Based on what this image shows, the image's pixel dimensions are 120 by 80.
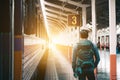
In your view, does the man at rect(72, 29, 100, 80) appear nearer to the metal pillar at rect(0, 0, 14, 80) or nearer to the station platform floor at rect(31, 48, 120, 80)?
the metal pillar at rect(0, 0, 14, 80)

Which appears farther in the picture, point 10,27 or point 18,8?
point 18,8

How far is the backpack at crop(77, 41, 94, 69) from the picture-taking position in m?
6.81

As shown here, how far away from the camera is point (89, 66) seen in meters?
6.86

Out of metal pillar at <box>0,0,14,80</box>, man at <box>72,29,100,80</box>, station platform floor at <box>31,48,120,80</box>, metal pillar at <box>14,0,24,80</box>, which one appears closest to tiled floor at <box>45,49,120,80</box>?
station platform floor at <box>31,48,120,80</box>

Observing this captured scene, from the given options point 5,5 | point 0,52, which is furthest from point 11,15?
point 0,52

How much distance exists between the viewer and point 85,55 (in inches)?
269

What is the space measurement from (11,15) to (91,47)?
8.70ft

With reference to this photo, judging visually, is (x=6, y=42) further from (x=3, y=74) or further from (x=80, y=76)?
(x=80, y=76)

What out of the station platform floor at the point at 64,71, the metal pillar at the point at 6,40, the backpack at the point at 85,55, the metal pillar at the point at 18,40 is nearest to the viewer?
the metal pillar at the point at 6,40

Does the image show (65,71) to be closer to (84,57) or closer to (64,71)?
(64,71)

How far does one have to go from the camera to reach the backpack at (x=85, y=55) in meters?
6.81

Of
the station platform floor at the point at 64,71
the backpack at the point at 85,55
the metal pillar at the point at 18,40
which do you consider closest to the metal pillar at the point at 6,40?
the metal pillar at the point at 18,40

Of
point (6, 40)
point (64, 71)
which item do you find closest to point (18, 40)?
point (6, 40)

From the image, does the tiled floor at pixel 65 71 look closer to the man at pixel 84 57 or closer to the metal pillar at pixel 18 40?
the man at pixel 84 57
